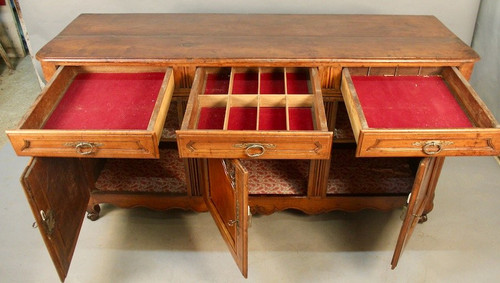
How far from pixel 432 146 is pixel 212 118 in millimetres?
745

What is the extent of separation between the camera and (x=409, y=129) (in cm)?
129

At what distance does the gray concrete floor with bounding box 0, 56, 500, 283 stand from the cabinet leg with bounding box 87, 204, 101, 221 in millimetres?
33

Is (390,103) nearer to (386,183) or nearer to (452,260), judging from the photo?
(386,183)

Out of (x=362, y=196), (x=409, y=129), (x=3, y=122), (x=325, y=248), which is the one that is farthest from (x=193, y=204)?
(x=3, y=122)

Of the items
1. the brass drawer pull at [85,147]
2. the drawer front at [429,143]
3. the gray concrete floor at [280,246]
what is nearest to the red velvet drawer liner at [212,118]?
the brass drawer pull at [85,147]

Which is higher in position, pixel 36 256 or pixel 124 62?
pixel 124 62

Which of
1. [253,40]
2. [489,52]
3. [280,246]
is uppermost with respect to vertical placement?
[253,40]

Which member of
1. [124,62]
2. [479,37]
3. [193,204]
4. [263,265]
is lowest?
[263,265]

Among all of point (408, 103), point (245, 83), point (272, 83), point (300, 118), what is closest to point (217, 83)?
point (245, 83)

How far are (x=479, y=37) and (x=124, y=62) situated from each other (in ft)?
6.04

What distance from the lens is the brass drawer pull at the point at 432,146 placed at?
132 cm

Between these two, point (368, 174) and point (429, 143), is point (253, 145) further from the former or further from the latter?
point (368, 174)

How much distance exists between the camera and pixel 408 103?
152cm

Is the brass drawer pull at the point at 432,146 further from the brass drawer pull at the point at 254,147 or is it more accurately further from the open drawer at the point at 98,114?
the open drawer at the point at 98,114
